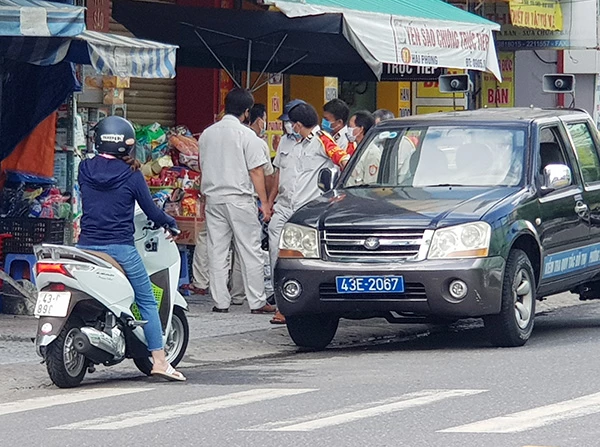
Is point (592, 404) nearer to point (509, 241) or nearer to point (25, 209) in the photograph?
point (509, 241)

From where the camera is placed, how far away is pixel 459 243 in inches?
438

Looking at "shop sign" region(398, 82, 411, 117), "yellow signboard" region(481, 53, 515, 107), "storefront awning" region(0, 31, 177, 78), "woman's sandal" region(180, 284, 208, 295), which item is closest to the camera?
"storefront awning" region(0, 31, 177, 78)

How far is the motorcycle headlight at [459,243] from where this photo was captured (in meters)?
11.1

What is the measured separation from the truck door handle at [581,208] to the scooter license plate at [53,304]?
189 inches

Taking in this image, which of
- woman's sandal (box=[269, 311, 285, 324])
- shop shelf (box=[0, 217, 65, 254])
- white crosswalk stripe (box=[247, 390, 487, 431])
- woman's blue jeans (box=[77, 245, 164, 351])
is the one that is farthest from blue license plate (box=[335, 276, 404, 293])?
shop shelf (box=[0, 217, 65, 254])

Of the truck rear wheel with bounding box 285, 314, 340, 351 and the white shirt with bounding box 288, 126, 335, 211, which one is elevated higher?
the white shirt with bounding box 288, 126, 335, 211

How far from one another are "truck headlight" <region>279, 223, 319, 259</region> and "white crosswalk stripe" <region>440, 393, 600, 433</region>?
3213 mm

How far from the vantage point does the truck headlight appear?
11562 millimetres

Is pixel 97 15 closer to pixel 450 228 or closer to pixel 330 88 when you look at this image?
pixel 450 228

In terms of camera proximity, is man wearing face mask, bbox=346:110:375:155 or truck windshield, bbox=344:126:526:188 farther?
man wearing face mask, bbox=346:110:375:155

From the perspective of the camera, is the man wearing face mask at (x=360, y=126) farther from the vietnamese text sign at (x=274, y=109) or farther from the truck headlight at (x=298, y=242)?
the vietnamese text sign at (x=274, y=109)

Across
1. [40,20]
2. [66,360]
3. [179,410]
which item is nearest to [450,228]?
[66,360]

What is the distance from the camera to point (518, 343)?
11.6 metres

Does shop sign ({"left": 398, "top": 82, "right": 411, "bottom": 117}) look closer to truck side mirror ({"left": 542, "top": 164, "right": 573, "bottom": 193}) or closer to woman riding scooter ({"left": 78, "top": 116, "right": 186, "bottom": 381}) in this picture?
truck side mirror ({"left": 542, "top": 164, "right": 573, "bottom": 193})
